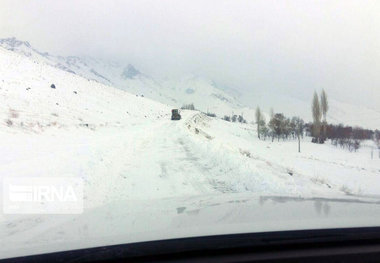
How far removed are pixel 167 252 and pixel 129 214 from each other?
191 centimetres

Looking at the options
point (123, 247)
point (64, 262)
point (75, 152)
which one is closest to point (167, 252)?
point (123, 247)

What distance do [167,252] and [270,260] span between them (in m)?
0.71

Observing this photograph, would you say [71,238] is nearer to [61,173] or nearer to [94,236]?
[94,236]

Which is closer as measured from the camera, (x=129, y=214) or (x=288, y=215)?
(x=288, y=215)

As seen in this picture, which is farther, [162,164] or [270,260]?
[162,164]

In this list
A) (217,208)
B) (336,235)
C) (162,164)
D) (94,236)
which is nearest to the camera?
(336,235)

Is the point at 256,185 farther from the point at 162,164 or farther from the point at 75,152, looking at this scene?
the point at 75,152

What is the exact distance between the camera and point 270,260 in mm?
Answer: 2707

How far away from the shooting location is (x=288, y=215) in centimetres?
363

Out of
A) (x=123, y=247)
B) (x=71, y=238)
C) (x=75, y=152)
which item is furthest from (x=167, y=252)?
(x=75, y=152)

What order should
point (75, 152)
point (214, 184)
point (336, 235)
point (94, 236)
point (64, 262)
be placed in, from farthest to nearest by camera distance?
point (75, 152), point (214, 184), point (94, 236), point (336, 235), point (64, 262)

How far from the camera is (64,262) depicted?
261 centimetres

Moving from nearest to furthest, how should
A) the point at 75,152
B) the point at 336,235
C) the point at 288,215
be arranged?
the point at 336,235
the point at 288,215
the point at 75,152

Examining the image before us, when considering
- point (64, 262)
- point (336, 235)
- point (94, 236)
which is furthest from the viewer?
point (94, 236)
